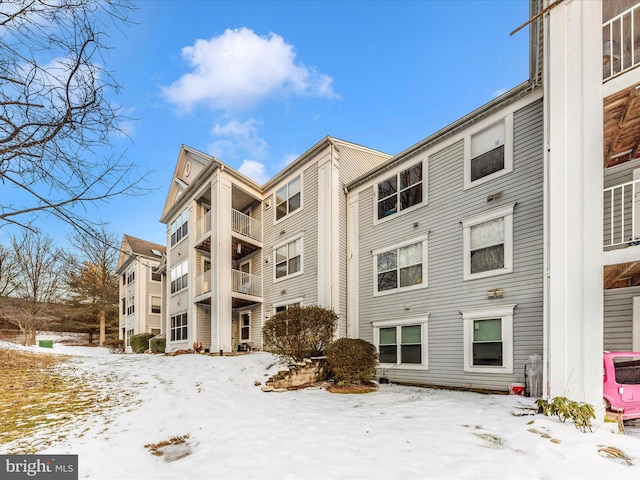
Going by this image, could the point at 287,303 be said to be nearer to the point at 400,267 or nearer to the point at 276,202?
the point at 276,202

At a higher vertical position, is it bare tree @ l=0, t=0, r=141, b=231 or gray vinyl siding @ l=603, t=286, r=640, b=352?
bare tree @ l=0, t=0, r=141, b=231

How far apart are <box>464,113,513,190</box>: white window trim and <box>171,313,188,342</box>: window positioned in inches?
623

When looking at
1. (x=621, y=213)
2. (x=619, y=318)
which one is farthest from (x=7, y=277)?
(x=621, y=213)

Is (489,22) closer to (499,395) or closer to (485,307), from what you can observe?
(485,307)

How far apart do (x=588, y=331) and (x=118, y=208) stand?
8.49 meters

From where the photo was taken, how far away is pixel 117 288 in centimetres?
3519

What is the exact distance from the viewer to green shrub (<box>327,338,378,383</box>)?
29.6ft

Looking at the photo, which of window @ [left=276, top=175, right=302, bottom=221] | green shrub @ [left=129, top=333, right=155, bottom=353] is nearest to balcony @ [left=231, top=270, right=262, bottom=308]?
window @ [left=276, top=175, right=302, bottom=221]

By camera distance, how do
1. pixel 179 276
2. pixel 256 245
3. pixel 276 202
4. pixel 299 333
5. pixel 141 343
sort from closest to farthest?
pixel 299 333, pixel 276 202, pixel 256 245, pixel 179 276, pixel 141 343

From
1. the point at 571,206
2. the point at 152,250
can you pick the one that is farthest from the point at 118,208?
the point at 152,250

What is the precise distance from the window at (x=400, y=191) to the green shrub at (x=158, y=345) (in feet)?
54.3

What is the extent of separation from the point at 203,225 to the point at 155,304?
14.0 meters

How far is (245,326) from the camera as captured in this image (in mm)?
16656

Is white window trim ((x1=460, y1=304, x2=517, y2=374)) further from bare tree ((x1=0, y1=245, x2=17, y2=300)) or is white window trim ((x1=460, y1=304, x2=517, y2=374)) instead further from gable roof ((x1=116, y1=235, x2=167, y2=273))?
gable roof ((x1=116, y1=235, x2=167, y2=273))
